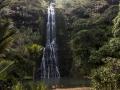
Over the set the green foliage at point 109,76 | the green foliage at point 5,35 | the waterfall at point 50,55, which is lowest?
the waterfall at point 50,55

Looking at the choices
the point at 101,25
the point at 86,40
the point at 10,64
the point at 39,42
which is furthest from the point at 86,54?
the point at 10,64

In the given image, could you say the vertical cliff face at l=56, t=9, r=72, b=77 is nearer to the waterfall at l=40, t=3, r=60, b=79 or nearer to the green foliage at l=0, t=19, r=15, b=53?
the waterfall at l=40, t=3, r=60, b=79

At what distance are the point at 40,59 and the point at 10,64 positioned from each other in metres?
29.5

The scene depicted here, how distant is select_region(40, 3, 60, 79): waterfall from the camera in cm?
4006

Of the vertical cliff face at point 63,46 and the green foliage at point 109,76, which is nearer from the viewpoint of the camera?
the green foliage at point 109,76

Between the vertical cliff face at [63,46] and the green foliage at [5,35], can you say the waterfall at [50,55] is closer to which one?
Answer: the vertical cliff face at [63,46]

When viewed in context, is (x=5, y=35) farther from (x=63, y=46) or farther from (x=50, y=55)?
(x=63, y=46)

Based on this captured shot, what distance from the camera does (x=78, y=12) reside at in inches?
1705

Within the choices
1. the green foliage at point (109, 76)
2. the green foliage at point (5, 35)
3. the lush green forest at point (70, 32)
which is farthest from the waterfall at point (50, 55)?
the green foliage at point (5, 35)

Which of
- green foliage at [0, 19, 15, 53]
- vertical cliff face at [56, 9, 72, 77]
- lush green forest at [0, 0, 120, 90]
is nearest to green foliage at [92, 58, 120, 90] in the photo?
green foliage at [0, 19, 15, 53]

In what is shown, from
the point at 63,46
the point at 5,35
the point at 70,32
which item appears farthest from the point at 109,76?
the point at 63,46

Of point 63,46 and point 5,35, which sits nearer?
point 5,35

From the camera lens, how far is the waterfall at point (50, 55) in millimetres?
40062

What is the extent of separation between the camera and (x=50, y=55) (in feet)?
135
